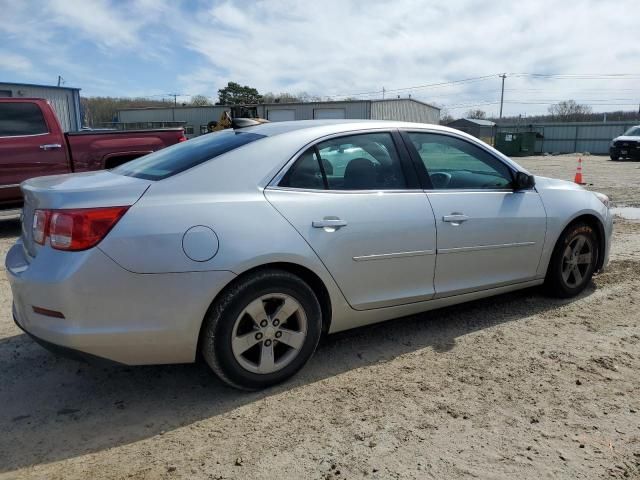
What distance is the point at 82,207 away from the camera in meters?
2.66

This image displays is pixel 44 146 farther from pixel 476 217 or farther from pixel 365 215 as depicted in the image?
pixel 476 217

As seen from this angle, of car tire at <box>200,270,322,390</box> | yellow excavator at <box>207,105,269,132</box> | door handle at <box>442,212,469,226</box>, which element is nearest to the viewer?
car tire at <box>200,270,322,390</box>

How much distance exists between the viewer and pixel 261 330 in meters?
2.99

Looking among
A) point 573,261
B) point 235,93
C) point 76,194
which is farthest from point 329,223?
point 235,93

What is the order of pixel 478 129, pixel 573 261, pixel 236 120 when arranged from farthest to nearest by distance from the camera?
pixel 478 129 → pixel 573 261 → pixel 236 120

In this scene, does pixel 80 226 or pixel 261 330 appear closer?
pixel 80 226

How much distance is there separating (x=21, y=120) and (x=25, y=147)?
1.39 ft

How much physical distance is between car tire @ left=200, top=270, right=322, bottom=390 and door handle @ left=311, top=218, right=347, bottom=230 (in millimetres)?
335

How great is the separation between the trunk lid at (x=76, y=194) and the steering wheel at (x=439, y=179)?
1.93 metres

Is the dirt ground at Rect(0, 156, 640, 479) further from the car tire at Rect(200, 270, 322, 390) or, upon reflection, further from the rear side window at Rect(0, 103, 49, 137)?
the rear side window at Rect(0, 103, 49, 137)

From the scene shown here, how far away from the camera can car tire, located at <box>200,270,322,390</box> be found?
2854 mm

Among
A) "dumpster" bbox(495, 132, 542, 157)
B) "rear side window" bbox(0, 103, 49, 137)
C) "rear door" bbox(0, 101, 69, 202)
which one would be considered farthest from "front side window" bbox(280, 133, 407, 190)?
"dumpster" bbox(495, 132, 542, 157)

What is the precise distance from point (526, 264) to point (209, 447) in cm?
283

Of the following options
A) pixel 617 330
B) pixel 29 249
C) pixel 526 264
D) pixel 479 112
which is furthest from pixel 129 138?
pixel 479 112
